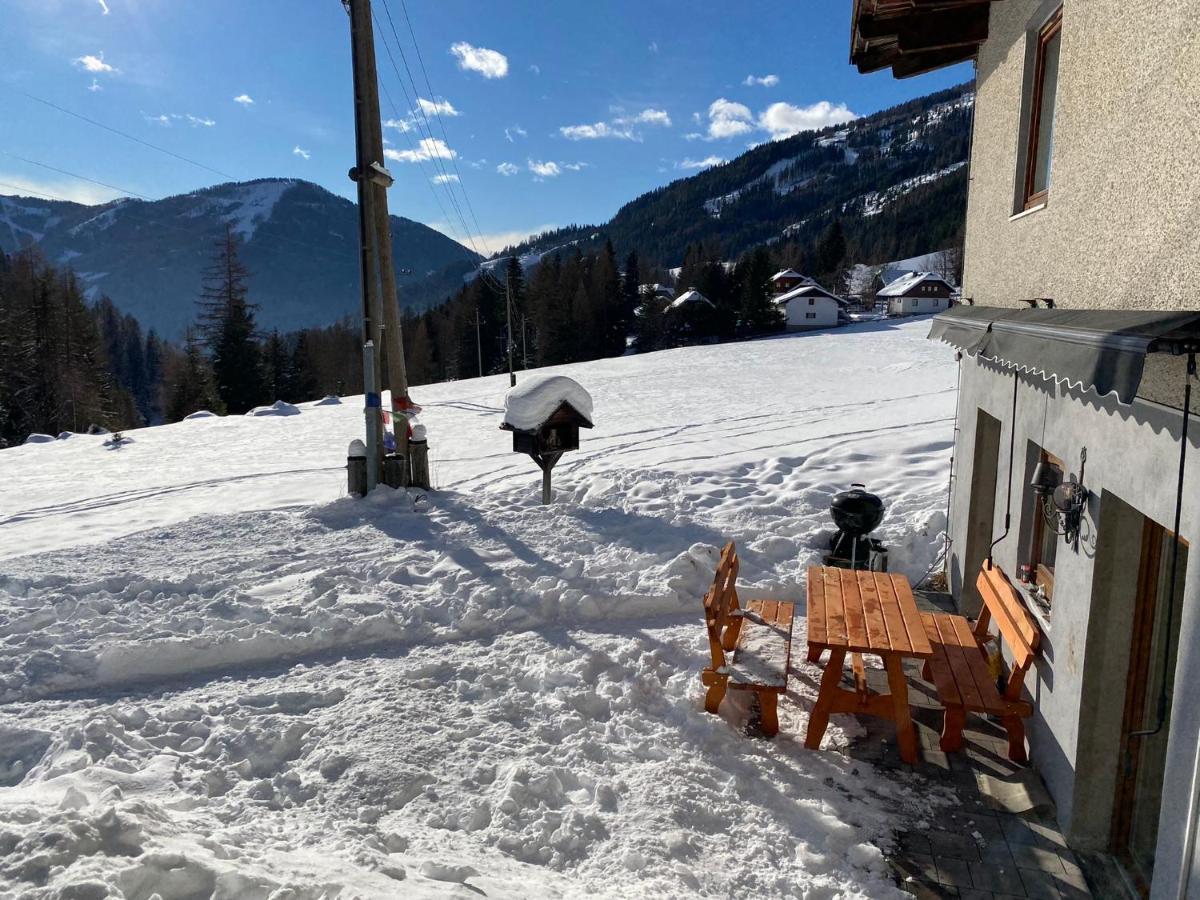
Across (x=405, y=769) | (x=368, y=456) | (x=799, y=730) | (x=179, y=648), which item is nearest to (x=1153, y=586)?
(x=799, y=730)

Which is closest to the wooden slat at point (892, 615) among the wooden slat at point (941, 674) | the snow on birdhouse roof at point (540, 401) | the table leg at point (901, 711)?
the table leg at point (901, 711)

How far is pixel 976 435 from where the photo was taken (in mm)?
6273

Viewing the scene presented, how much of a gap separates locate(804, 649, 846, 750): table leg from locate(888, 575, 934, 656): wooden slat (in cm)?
41

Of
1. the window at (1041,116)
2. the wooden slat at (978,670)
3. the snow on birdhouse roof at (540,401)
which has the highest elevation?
the window at (1041,116)

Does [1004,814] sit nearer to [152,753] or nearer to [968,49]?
[152,753]

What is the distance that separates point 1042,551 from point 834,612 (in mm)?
1475

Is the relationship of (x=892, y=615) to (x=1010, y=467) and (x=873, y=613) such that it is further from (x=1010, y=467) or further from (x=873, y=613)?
(x=1010, y=467)

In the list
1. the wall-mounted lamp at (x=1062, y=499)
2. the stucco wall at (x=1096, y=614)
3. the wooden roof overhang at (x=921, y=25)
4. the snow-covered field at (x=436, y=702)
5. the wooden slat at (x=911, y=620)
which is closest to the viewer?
the stucco wall at (x=1096, y=614)

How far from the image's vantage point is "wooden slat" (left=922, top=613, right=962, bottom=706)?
414 cm

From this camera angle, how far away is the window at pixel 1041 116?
16.6 ft

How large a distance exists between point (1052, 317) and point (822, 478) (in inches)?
234

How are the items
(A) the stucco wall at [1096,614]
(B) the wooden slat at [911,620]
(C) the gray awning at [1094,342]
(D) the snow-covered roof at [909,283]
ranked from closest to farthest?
1. (C) the gray awning at [1094,342]
2. (A) the stucco wall at [1096,614]
3. (B) the wooden slat at [911,620]
4. (D) the snow-covered roof at [909,283]

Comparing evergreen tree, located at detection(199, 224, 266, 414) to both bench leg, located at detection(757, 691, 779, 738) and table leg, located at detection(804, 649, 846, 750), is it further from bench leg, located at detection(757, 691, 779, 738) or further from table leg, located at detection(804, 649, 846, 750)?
table leg, located at detection(804, 649, 846, 750)

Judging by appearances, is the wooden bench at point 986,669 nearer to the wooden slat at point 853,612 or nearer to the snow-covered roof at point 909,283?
the wooden slat at point 853,612
